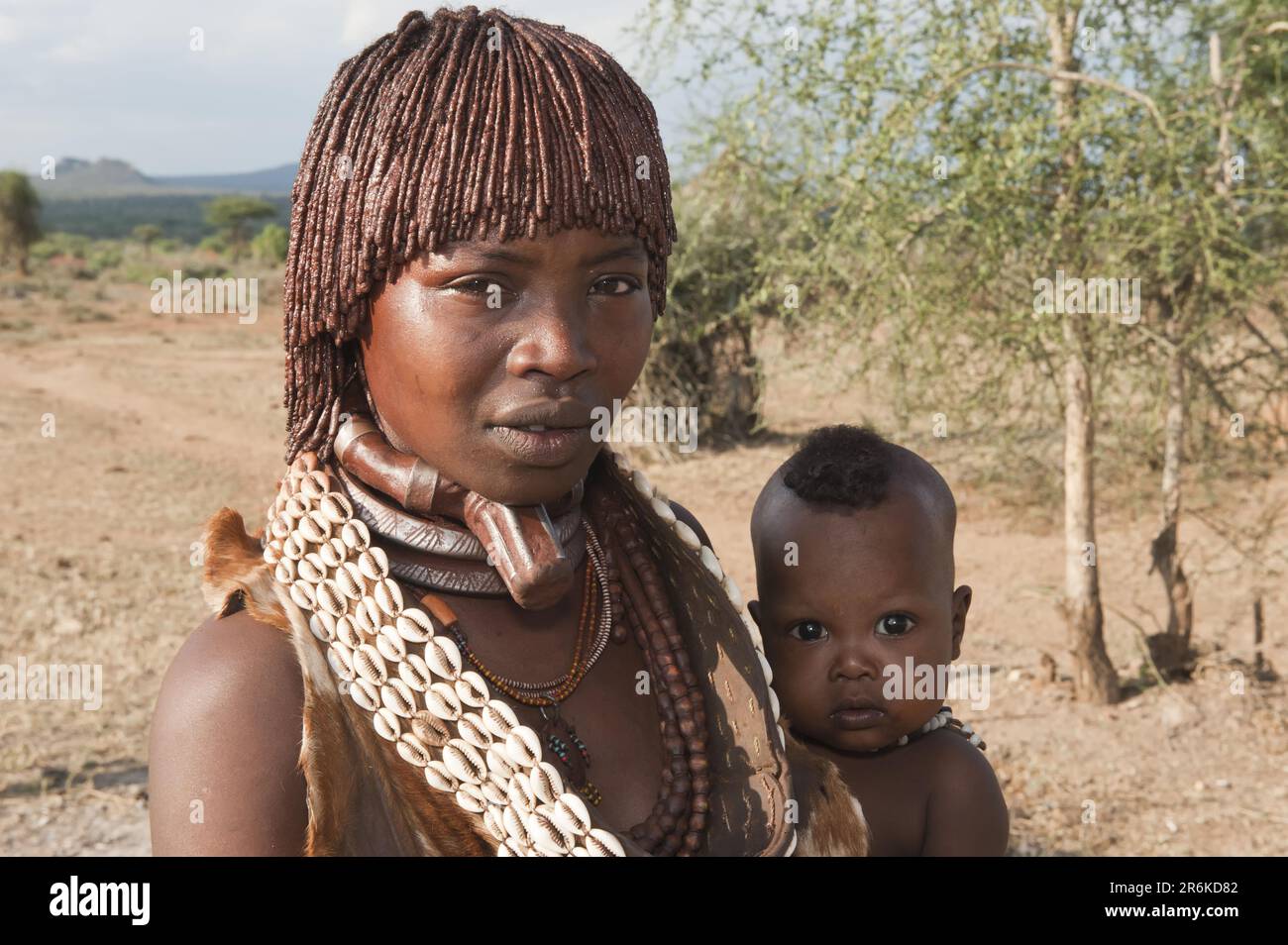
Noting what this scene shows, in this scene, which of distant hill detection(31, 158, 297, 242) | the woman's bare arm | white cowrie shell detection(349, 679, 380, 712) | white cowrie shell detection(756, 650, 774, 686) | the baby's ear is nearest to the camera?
the woman's bare arm

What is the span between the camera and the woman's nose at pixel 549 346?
55.6 inches

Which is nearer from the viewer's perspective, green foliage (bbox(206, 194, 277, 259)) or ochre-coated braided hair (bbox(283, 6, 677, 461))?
ochre-coated braided hair (bbox(283, 6, 677, 461))

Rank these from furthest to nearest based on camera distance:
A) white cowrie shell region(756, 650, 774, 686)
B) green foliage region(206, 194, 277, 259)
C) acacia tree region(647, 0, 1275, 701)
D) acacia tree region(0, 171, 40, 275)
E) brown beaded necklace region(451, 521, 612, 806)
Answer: green foliage region(206, 194, 277, 259), acacia tree region(0, 171, 40, 275), acacia tree region(647, 0, 1275, 701), white cowrie shell region(756, 650, 774, 686), brown beaded necklace region(451, 521, 612, 806)

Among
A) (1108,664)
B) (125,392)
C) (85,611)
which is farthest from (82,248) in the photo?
(1108,664)

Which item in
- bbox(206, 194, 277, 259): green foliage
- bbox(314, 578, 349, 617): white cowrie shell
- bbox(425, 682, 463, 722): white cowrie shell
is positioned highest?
bbox(206, 194, 277, 259): green foliage

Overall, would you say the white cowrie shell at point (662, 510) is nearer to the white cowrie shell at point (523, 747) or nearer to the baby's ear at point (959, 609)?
the white cowrie shell at point (523, 747)

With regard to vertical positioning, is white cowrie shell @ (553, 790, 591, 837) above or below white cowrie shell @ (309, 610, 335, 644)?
below

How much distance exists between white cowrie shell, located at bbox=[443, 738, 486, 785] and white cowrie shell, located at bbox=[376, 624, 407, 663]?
114mm

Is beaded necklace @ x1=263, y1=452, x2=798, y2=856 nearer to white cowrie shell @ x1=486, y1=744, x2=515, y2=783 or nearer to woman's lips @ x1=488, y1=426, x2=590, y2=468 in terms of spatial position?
white cowrie shell @ x1=486, y1=744, x2=515, y2=783

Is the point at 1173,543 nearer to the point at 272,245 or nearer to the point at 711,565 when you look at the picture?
the point at 711,565

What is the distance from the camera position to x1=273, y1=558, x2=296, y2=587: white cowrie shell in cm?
150

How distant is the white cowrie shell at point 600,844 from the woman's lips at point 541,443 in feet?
1.36

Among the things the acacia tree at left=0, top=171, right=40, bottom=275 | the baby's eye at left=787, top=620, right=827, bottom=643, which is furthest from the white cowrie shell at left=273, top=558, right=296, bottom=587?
the acacia tree at left=0, top=171, right=40, bottom=275
